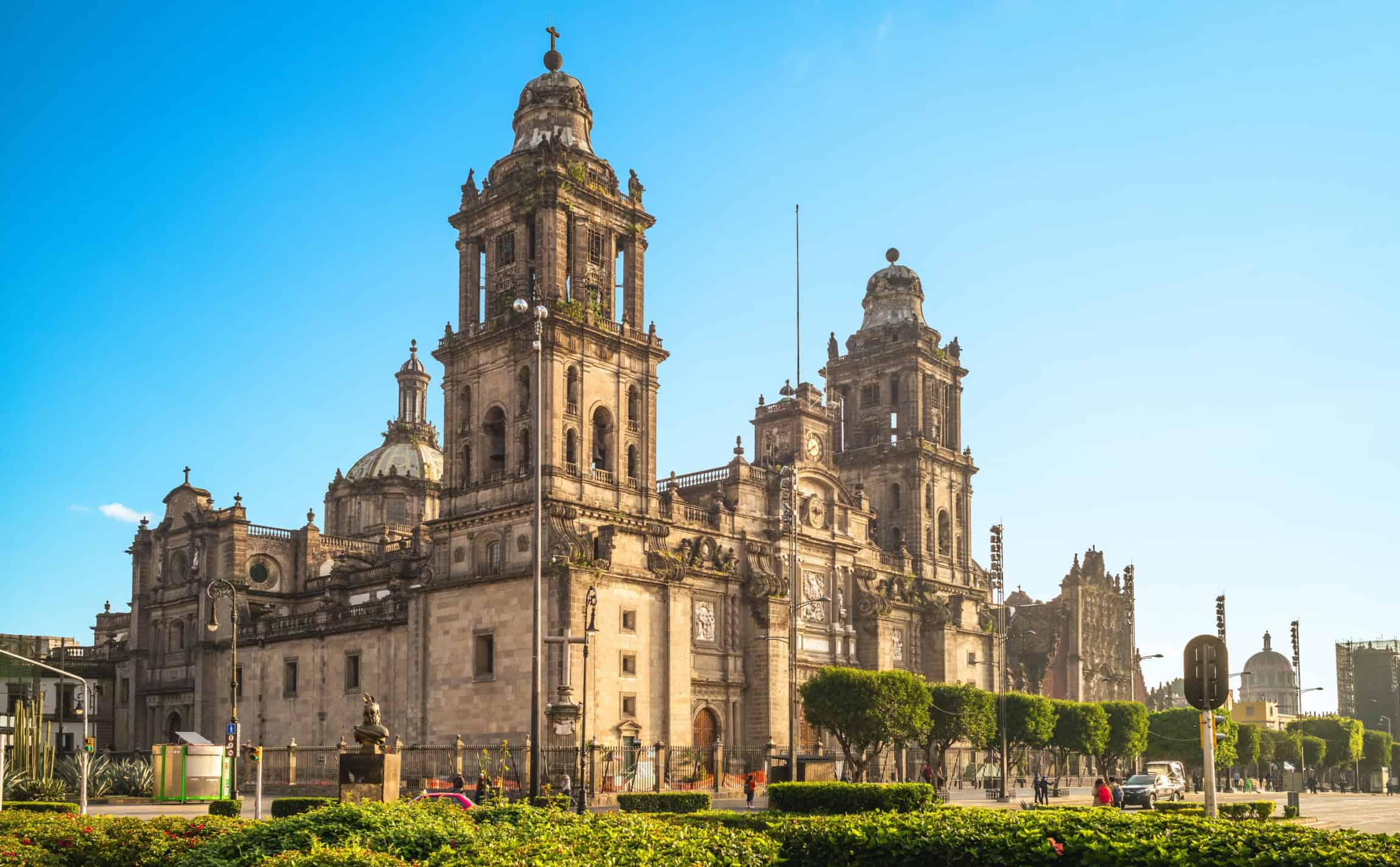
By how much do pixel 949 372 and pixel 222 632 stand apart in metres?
47.7

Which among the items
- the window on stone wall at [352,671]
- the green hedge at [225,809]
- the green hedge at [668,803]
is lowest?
the green hedge at [668,803]

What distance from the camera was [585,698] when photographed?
49344 millimetres

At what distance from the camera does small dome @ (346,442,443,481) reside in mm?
91500

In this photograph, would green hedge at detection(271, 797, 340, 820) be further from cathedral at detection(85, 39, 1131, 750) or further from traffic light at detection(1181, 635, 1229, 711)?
traffic light at detection(1181, 635, 1229, 711)

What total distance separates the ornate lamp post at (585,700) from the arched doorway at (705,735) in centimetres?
852

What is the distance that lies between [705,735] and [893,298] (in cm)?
3592

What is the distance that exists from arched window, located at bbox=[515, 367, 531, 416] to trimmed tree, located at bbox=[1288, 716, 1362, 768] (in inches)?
3033

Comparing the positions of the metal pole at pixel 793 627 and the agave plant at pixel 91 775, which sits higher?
the metal pole at pixel 793 627

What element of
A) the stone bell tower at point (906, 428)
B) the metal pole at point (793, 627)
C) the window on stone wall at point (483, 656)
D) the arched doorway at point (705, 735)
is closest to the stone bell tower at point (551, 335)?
the window on stone wall at point (483, 656)

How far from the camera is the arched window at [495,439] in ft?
200

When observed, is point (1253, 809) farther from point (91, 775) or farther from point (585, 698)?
point (91, 775)

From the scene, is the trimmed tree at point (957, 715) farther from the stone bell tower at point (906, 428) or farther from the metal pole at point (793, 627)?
the stone bell tower at point (906, 428)

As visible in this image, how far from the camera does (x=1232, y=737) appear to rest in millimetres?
83562

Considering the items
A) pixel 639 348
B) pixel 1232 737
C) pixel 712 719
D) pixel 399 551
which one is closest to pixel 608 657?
pixel 712 719
